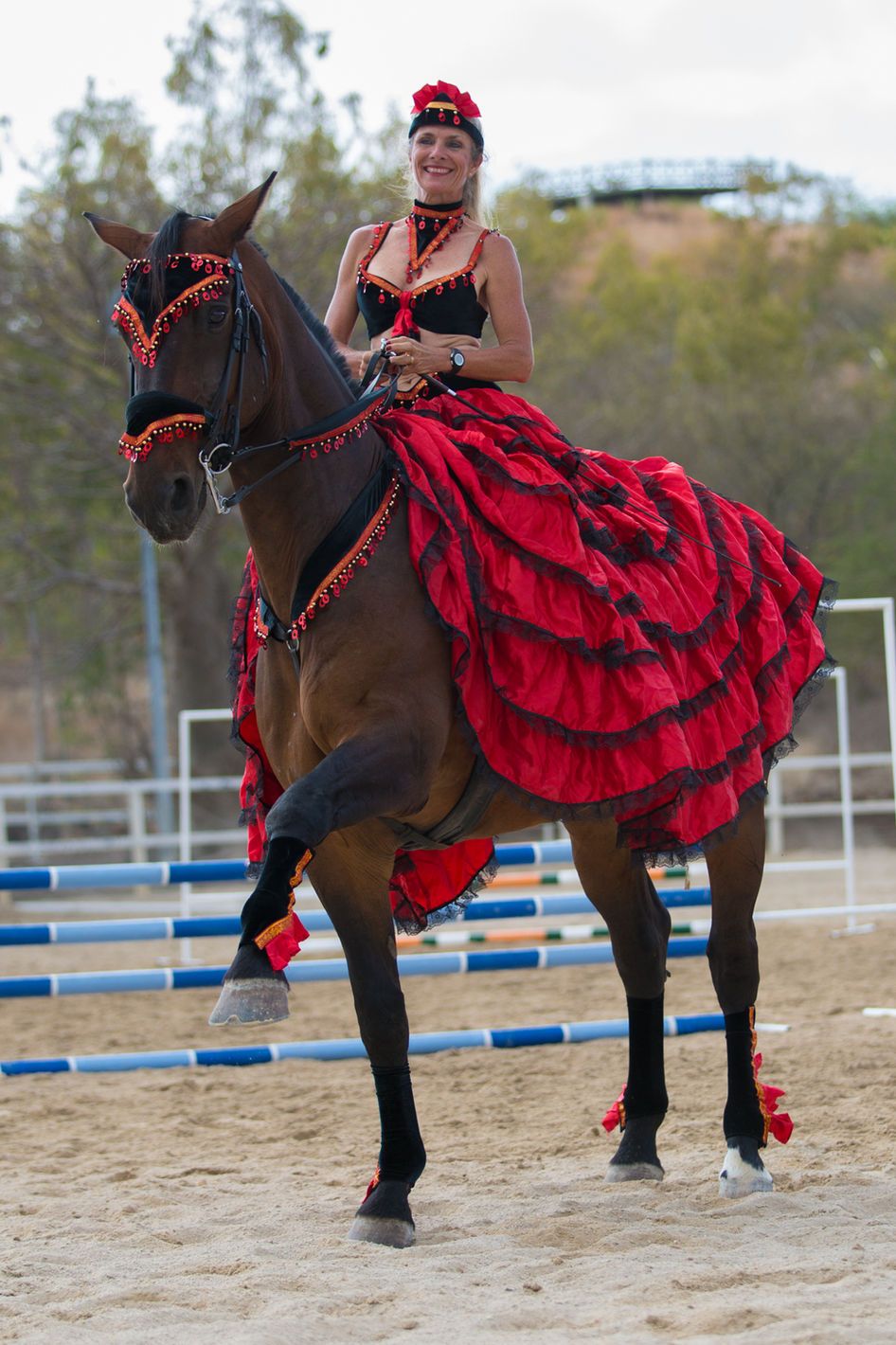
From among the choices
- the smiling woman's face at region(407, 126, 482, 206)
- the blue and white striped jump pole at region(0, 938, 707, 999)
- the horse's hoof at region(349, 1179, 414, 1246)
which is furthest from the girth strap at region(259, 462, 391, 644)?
the blue and white striped jump pole at region(0, 938, 707, 999)

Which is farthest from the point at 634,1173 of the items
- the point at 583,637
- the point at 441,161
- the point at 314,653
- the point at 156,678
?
the point at 156,678

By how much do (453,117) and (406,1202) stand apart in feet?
9.90

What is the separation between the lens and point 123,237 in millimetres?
3555

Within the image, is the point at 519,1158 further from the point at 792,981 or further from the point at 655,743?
the point at 792,981

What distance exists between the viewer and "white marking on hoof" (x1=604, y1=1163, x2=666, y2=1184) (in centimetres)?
423

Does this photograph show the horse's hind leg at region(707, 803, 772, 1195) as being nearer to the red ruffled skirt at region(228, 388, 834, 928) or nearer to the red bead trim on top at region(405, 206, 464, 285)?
the red ruffled skirt at region(228, 388, 834, 928)

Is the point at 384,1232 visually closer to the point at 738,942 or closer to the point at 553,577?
the point at 738,942

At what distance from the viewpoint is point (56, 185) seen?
17672 mm

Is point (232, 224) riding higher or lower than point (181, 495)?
higher

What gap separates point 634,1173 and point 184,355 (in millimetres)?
2607

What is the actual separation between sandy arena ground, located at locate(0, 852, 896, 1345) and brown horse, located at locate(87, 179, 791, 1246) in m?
0.31

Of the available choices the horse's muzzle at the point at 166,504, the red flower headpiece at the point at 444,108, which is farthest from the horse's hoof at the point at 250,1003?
the red flower headpiece at the point at 444,108

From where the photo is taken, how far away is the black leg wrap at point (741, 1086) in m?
4.18

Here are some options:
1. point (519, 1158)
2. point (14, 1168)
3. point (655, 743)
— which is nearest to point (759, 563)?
point (655, 743)
